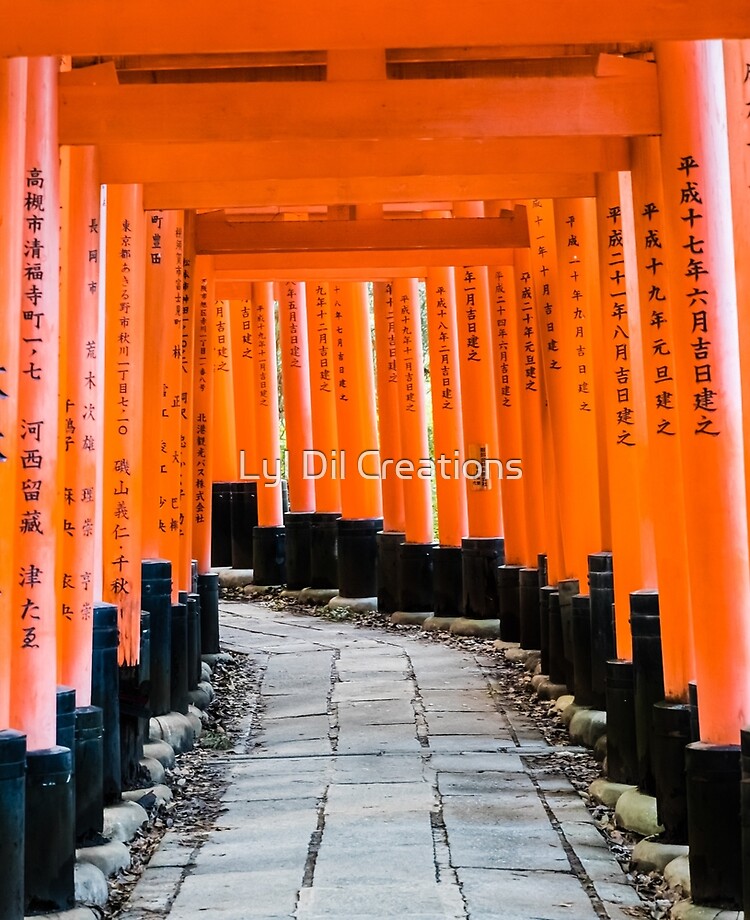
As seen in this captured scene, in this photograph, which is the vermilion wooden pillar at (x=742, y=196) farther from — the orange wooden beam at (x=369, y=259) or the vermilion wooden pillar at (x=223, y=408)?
the vermilion wooden pillar at (x=223, y=408)

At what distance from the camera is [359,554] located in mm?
14797

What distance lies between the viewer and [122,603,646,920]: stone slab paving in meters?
5.37

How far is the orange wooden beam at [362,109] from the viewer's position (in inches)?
240

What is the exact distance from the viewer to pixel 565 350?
A: 9266 millimetres

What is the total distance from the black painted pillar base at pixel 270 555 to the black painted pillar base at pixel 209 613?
408 centimetres

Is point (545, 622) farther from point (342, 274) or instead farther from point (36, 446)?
point (36, 446)

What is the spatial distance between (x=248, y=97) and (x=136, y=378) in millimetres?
2071

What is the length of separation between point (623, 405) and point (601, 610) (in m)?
1.41

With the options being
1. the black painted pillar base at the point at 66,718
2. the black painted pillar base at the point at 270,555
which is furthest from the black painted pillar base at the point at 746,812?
the black painted pillar base at the point at 270,555

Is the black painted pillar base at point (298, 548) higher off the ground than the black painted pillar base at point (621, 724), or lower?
higher

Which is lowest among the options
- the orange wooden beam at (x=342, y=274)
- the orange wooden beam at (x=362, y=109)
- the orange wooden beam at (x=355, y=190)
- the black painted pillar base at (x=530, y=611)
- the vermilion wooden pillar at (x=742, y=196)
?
the black painted pillar base at (x=530, y=611)

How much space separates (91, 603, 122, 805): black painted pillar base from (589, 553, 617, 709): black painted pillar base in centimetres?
299

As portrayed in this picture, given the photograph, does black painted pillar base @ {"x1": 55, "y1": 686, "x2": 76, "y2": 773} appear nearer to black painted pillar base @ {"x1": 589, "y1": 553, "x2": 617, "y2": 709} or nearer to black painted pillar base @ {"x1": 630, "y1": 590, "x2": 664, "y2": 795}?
black painted pillar base @ {"x1": 630, "y1": 590, "x2": 664, "y2": 795}

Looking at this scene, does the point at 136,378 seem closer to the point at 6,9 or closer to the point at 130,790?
the point at 130,790
